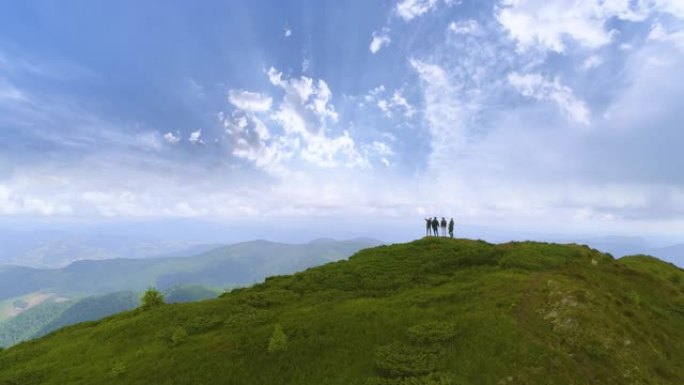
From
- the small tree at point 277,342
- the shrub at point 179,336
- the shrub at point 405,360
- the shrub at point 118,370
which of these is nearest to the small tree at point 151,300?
the shrub at point 179,336

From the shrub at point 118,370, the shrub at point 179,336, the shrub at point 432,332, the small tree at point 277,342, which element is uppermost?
the shrub at point 432,332

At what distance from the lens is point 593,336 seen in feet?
73.7

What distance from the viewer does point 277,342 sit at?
77.9 ft

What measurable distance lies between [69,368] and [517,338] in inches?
1072

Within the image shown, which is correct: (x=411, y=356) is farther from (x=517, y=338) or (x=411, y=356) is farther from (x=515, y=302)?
(x=515, y=302)

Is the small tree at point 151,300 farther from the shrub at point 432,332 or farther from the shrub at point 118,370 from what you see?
the shrub at point 432,332

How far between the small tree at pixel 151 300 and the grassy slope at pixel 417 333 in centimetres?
465

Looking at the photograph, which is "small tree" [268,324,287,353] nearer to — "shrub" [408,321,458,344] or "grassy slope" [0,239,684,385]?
"grassy slope" [0,239,684,385]

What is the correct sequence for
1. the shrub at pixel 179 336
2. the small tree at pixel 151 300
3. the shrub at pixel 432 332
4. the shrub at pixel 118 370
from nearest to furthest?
the shrub at pixel 432 332, the shrub at pixel 118 370, the shrub at pixel 179 336, the small tree at pixel 151 300

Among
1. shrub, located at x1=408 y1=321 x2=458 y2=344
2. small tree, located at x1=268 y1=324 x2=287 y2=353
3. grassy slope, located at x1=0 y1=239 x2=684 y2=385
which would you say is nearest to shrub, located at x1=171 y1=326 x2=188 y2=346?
grassy slope, located at x1=0 y1=239 x2=684 y2=385

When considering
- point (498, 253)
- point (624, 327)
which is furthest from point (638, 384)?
point (498, 253)

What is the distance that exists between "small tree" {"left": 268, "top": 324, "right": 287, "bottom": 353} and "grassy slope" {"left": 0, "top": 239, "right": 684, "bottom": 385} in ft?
0.97

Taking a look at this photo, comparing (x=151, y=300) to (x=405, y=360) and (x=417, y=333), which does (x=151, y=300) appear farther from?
(x=405, y=360)

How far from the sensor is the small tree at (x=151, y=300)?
3925cm
